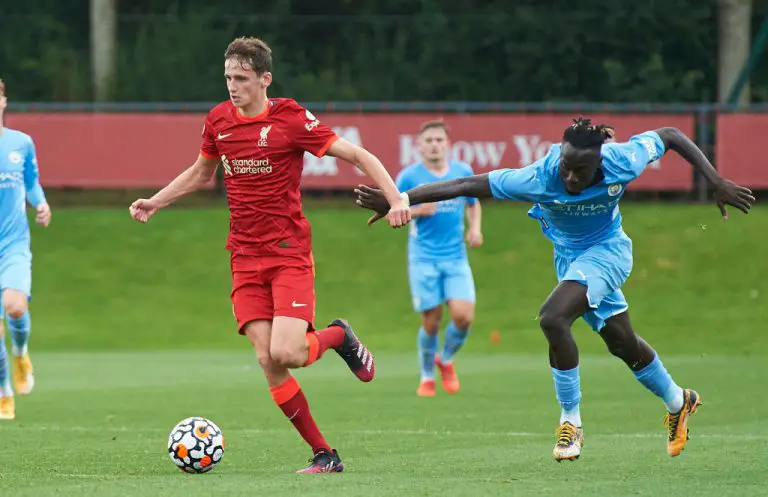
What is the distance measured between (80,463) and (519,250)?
15.3 meters

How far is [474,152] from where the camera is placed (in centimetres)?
2408

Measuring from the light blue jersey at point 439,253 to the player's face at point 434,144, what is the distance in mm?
145

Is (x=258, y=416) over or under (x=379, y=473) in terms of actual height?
under

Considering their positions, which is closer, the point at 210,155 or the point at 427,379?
the point at 210,155

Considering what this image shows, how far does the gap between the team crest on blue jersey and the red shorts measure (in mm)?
4342

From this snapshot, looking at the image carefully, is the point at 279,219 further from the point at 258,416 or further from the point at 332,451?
the point at 258,416

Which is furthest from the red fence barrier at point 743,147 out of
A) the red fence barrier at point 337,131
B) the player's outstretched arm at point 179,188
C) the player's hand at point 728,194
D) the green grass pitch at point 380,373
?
the player's outstretched arm at point 179,188

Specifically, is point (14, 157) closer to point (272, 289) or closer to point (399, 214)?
point (272, 289)

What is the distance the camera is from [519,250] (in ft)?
77.6

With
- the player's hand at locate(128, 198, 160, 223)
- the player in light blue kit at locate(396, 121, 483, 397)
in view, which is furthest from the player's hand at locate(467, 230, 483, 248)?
the player's hand at locate(128, 198, 160, 223)

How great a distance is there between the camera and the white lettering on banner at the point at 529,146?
23906 millimetres

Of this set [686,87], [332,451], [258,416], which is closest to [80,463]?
[332,451]

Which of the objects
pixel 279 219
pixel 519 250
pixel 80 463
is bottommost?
pixel 519 250

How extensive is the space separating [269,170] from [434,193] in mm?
940
